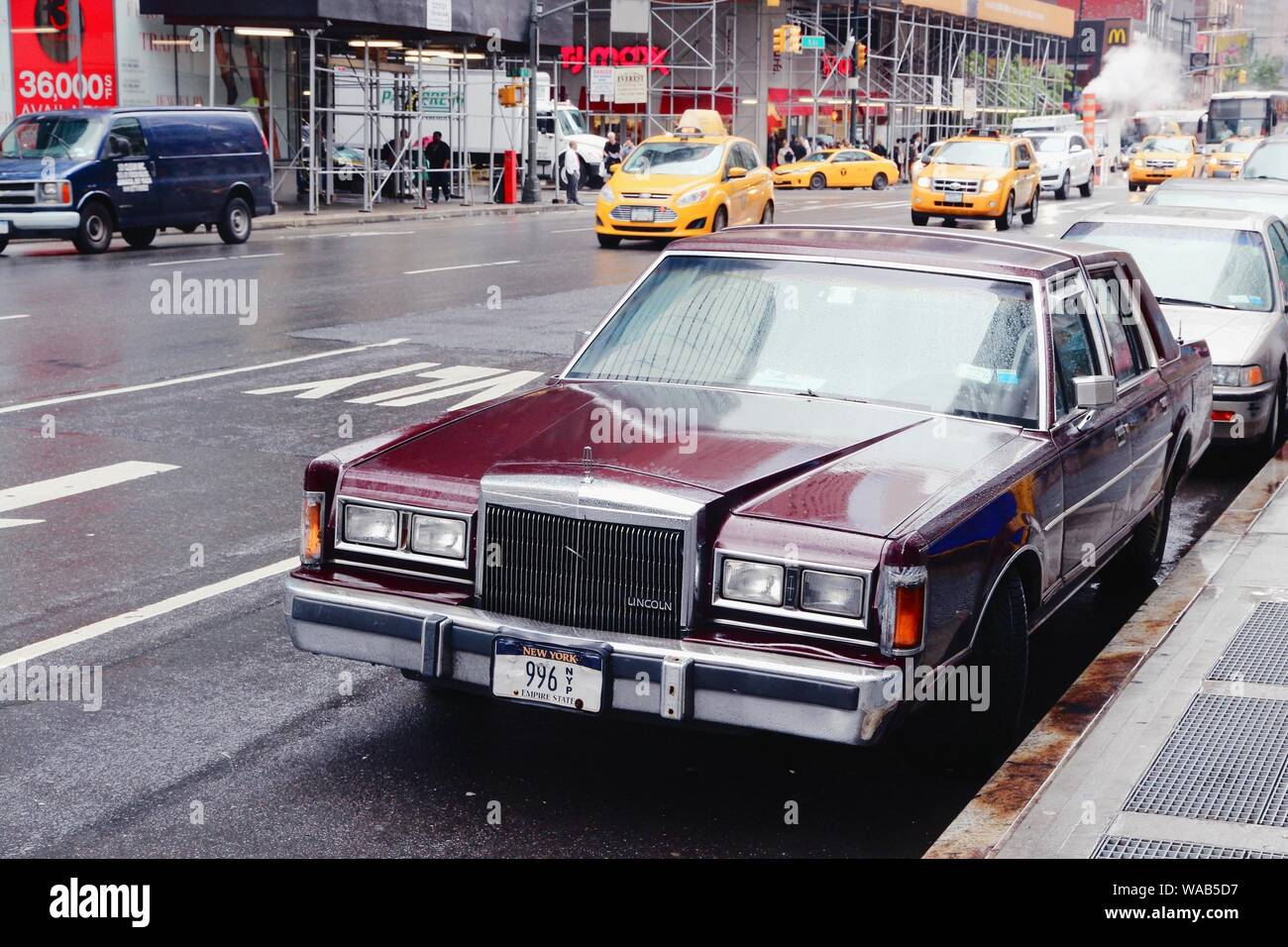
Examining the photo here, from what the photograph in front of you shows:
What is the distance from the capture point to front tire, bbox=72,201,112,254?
75.1 feet

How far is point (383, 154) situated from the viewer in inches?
1599

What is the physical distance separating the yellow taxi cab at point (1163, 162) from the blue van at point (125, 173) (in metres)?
30.1

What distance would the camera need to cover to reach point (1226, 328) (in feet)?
33.5

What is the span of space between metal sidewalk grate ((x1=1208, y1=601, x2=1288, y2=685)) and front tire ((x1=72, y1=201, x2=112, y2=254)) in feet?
64.7

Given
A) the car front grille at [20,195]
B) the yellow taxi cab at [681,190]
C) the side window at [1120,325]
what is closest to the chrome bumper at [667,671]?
the side window at [1120,325]

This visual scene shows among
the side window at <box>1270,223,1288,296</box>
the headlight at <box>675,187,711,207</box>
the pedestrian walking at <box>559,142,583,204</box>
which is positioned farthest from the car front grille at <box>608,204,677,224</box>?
the pedestrian walking at <box>559,142,583,204</box>

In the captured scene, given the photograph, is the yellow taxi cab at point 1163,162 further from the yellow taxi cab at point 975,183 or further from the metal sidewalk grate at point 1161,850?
the metal sidewalk grate at point 1161,850

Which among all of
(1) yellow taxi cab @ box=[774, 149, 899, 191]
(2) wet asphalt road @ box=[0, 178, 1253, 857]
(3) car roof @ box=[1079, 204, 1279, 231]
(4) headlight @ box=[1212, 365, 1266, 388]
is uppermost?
(1) yellow taxi cab @ box=[774, 149, 899, 191]

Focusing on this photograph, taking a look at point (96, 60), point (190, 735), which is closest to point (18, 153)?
point (96, 60)

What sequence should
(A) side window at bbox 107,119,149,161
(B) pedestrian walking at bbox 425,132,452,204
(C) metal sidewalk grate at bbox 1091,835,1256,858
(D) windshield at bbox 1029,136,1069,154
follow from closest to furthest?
(C) metal sidewalk grate at bbox 1091,835,1256,858 < (A) side window at bbox 107,119,149,161 < (B) pedestrian walking at bbox 425,132,452,204 < (D) windshield at bbox 1029,136,1069,154

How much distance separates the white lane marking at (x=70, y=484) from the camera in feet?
27.3

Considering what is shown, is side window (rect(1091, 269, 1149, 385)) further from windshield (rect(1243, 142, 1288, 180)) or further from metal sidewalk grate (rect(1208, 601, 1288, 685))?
windshield (rect(1243, 142, 1288, 180))

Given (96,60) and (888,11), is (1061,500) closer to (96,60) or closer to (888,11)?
(96,60)
